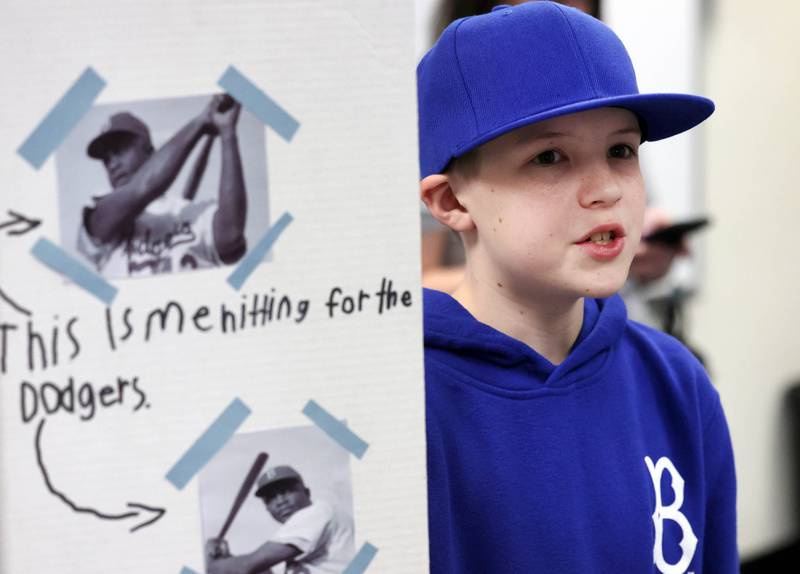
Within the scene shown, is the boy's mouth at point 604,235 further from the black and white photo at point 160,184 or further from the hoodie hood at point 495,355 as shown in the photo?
the black and white photo at point 160,184

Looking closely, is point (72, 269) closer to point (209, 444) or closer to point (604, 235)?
point (209, 444)

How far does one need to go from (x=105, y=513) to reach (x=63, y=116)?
9.0 inches

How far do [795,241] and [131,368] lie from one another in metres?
2.62

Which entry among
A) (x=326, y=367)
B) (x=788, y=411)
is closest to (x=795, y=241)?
(x=788, y=411)

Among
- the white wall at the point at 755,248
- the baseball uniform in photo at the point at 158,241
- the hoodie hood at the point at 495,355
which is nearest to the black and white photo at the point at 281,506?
the baseball uniform in photo at the point at 158,241

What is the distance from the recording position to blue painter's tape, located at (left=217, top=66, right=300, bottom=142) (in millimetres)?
566

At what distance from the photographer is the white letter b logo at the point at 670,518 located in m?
0.85

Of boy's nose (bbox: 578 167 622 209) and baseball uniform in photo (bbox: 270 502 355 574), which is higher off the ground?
boy's nose (bbox: 578 167 622 209)

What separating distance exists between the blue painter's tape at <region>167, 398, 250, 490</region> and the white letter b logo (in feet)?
1.39

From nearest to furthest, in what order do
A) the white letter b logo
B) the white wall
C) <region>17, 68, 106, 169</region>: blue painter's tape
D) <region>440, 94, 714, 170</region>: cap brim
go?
<region>17, 68, 106, 169</region>: blue painter's tape < <region>440, 94, 714, 170</region>: cap brim < the white letter b logo < the white wall

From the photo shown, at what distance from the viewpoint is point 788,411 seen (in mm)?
2875

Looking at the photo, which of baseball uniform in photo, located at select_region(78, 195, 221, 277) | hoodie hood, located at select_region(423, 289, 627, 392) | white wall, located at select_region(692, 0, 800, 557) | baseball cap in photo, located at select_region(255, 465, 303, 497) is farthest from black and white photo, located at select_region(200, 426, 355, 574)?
white wall, located at select_region(692, 0, 800, 557)

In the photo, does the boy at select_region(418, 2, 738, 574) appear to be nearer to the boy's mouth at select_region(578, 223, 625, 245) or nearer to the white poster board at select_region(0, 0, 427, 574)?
the boy's mouth at select_region(578, 223, 625, 245)

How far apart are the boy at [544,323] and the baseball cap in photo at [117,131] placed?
1.01 ft
